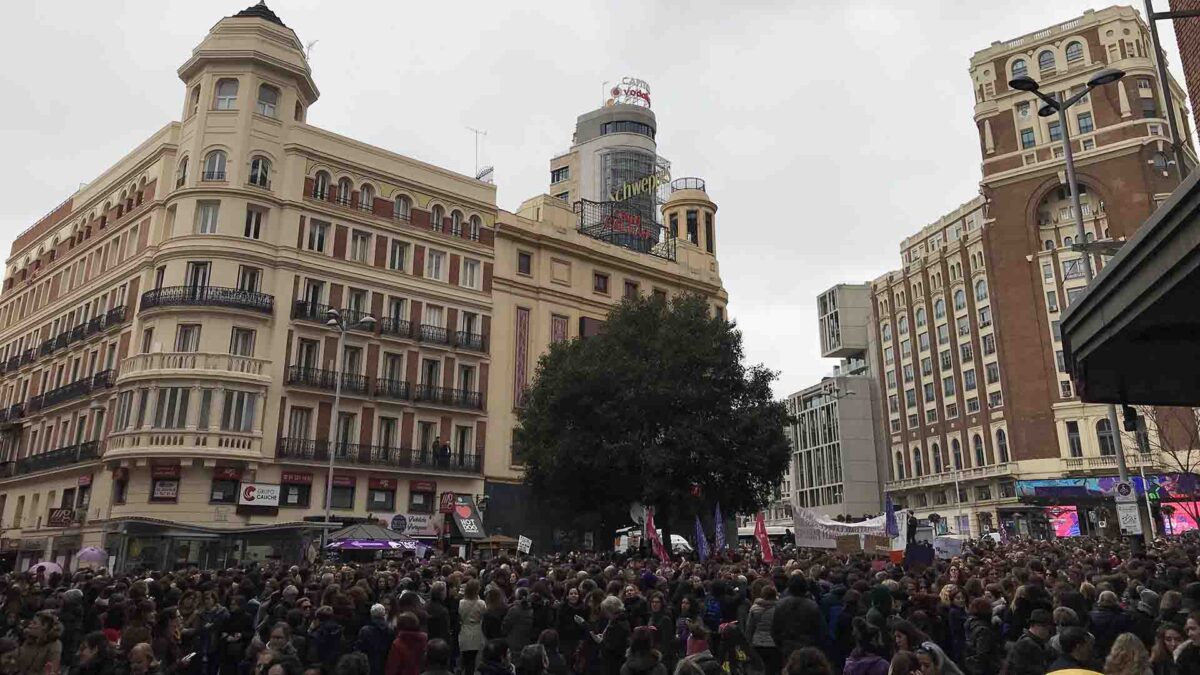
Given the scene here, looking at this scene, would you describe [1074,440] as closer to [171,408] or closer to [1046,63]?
[1046,63]

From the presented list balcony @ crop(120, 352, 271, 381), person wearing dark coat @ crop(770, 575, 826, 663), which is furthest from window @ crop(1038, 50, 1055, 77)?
person wearing dark coat @ crop(770, 575, 826, 663)

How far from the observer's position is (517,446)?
40969 millimetres

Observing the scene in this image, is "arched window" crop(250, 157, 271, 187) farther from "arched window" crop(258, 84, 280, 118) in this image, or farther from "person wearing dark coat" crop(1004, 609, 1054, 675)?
"person wearing dark coat" crop(1004, 609, 1054, 675)

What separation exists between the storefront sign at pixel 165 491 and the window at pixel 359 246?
13484 millimetres

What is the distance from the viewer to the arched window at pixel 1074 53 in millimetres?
68875

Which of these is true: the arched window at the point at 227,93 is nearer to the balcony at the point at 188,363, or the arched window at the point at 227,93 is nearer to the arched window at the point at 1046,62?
the balcony at the point at 188,363

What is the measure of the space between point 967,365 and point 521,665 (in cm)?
7598

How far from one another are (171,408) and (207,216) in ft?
30.8

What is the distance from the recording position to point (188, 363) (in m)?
34.8

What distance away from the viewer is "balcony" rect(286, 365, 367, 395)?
37.1 metres

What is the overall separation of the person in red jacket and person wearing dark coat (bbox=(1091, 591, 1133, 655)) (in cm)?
730

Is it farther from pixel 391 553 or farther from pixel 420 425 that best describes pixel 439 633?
pixel 420 425

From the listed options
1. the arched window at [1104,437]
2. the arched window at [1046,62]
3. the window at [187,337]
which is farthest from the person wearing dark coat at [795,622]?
the arched window at [1046,62]

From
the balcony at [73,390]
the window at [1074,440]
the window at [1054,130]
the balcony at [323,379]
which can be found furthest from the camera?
the window at [1054,130]
